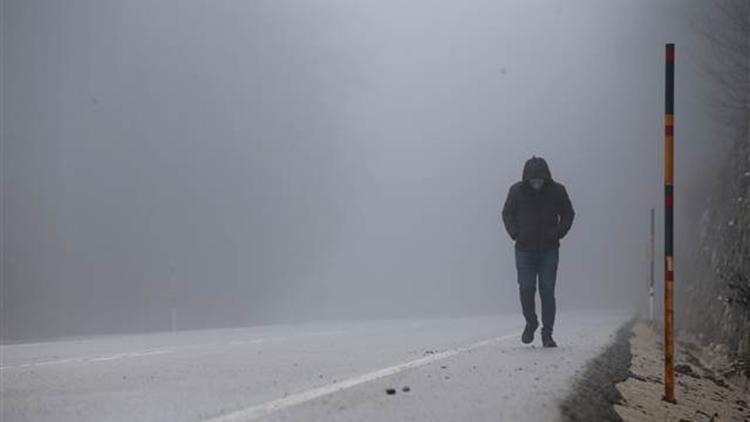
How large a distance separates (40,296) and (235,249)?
61.8ft

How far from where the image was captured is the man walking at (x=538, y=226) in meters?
9.34

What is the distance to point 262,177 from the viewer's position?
6781cm

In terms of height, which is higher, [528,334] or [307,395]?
[307,395]

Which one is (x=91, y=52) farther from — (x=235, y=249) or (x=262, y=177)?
(x=235, y=249)

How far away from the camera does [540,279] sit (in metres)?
9.55

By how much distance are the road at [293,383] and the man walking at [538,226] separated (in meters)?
0.53

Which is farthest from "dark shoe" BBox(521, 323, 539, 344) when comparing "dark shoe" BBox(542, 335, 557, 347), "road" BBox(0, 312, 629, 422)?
"road" BBox(0, 312, 629, 422)

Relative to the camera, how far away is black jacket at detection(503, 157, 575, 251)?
9.34 m

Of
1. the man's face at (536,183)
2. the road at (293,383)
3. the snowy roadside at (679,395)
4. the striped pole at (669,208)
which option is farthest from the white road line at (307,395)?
the man's face at (536,183)

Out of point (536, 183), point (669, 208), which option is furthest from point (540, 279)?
point (669, 208)

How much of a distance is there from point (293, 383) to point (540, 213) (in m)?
3.92

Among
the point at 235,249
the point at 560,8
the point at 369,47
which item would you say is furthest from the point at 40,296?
the point at 369,47

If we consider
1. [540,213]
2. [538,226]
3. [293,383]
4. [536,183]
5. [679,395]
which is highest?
[536,183]

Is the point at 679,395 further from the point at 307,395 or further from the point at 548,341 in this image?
the point at 307,395
